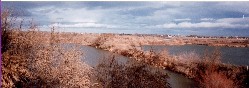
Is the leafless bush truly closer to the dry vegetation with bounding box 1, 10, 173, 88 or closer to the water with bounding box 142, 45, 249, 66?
the dry vegetation with bounding box 1, 10, 173, 88

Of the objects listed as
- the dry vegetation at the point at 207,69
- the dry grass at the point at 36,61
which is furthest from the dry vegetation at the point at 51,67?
the dry vegetation at the point at 207,69

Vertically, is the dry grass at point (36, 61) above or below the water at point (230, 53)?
above

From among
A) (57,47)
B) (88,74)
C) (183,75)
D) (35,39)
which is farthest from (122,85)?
(183,75)

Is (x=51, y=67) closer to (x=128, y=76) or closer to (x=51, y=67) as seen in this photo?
(x=51, y=67)

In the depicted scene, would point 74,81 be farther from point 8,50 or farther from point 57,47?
point 8,50

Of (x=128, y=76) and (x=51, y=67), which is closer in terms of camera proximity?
(x=51, y=67)

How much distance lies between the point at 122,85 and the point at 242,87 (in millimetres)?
21635

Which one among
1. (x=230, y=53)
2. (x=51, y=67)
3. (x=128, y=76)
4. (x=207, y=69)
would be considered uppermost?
(x=51, y=67)

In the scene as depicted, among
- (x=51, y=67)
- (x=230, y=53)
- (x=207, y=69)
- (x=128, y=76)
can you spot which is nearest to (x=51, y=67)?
(x=51, y=67)

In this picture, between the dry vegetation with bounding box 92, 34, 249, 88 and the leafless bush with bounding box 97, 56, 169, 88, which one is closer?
the leafless bush with bounding box 97, 56, 169, 88

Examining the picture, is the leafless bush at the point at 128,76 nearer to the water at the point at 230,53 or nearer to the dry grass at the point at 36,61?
the dry grass at the point at 36,61

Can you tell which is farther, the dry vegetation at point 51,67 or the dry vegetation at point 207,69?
the dry vegetation at point 207,69

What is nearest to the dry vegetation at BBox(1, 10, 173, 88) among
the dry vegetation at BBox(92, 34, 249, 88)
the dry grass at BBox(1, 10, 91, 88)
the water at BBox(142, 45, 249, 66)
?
the dry grass at BBox(1, 10, 91, 88)

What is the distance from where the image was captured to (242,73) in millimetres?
43219
